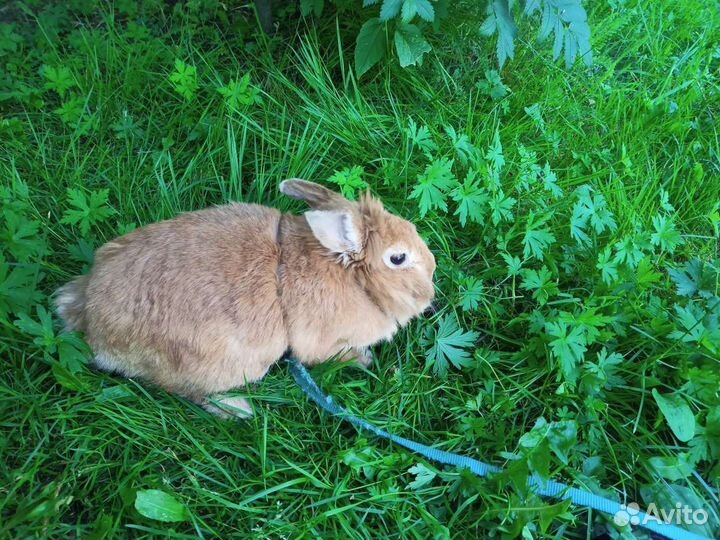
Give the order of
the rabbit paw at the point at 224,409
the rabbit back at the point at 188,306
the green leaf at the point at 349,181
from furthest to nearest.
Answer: the green leaf at the point at 349,181, the rabbit paw at the point at 224,409, the rabbit back at the point at 188,306

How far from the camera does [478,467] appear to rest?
235cm

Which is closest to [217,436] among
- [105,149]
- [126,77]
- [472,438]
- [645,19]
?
[472,438]

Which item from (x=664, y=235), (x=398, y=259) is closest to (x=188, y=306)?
(x=398, y=259)

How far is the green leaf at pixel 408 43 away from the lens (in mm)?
3086

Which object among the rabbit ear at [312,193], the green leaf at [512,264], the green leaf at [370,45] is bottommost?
the green leaf at [512,264]

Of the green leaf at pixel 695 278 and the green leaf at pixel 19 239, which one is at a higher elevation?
the green leaf at pixel 19 239

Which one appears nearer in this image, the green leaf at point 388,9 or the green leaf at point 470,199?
the green leaf at point 388,9

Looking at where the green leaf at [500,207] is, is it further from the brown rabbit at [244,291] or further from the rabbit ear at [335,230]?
the rabbit ear at [335,230]

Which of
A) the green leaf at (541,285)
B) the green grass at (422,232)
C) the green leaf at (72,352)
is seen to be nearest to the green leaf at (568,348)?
the green grass at (422,232)

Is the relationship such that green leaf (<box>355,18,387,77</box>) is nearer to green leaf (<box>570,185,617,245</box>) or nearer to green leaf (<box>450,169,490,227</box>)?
green leaf (<box>450,169,490,227</box>)

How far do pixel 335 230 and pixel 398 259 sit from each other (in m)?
0.35

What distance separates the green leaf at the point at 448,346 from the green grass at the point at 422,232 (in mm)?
37

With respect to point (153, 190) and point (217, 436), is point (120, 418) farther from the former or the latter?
point (153, 190)
